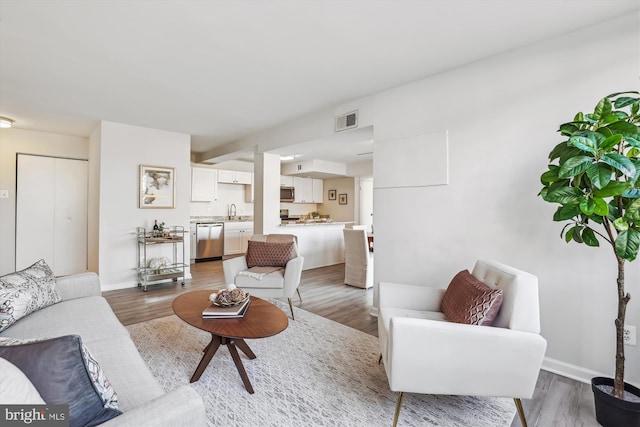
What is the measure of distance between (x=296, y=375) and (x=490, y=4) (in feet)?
9.29

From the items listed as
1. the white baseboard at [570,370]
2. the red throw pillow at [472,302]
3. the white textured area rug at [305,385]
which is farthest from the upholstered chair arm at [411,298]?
the white baseboard at [570,370]

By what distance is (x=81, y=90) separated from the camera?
329 cm

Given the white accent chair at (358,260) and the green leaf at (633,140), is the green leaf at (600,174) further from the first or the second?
the white accent chair at (358,260)

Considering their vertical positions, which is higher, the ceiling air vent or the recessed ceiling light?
the recessed ceiling light

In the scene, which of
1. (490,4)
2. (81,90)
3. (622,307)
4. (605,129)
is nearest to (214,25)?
(490,4)

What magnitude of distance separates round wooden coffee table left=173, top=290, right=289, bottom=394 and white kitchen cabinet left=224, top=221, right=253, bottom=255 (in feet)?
16.4

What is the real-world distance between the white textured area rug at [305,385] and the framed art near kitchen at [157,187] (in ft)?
8.14

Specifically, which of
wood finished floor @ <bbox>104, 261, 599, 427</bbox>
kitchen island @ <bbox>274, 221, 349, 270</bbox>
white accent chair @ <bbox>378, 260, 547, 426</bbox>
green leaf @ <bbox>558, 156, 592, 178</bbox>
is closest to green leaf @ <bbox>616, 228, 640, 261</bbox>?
green leaf @ <bbox>558, 156, 592, 178</bbox>

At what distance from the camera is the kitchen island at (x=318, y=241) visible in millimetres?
5574

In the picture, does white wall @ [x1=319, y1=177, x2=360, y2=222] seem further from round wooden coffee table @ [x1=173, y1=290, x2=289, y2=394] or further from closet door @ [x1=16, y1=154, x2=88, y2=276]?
round wooden coffee table @ [x1=173, y1=290, x2=289, y2=394]

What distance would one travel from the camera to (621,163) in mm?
1492

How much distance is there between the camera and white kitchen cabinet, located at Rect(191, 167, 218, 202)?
698 centimetres

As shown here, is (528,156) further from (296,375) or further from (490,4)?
(296,375)

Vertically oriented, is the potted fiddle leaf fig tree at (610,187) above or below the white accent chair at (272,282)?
above
